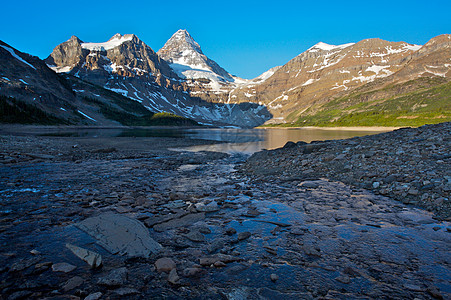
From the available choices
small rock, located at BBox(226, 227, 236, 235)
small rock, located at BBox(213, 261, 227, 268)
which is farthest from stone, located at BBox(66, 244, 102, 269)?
small rock, located at BBox(226, 227, 236, 235)

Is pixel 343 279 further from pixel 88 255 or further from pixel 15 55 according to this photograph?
pixel 15 55

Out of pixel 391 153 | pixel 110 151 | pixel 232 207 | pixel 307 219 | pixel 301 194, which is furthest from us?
pixel 110 151

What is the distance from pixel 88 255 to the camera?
581 centimetres

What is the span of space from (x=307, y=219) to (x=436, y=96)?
9692 inches

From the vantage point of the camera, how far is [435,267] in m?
5.56

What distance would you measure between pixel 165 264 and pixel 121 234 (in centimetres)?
238

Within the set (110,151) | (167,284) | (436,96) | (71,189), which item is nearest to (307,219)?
(167,284)

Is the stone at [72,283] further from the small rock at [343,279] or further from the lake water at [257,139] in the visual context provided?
the lake water at [257,139]

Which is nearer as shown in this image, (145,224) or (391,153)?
(145,224)

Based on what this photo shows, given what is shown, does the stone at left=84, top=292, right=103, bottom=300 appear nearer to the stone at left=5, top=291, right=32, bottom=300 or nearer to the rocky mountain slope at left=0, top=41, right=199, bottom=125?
the stone at left=5, top=291, right=32, bottom=300

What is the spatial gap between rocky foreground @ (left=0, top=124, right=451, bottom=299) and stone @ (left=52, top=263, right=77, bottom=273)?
0.10ft

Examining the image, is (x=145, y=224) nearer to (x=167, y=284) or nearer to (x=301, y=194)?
(x=167, y=284)

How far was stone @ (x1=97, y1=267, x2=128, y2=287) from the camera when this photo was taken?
4.86 m

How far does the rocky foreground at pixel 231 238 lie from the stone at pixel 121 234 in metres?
0.05
